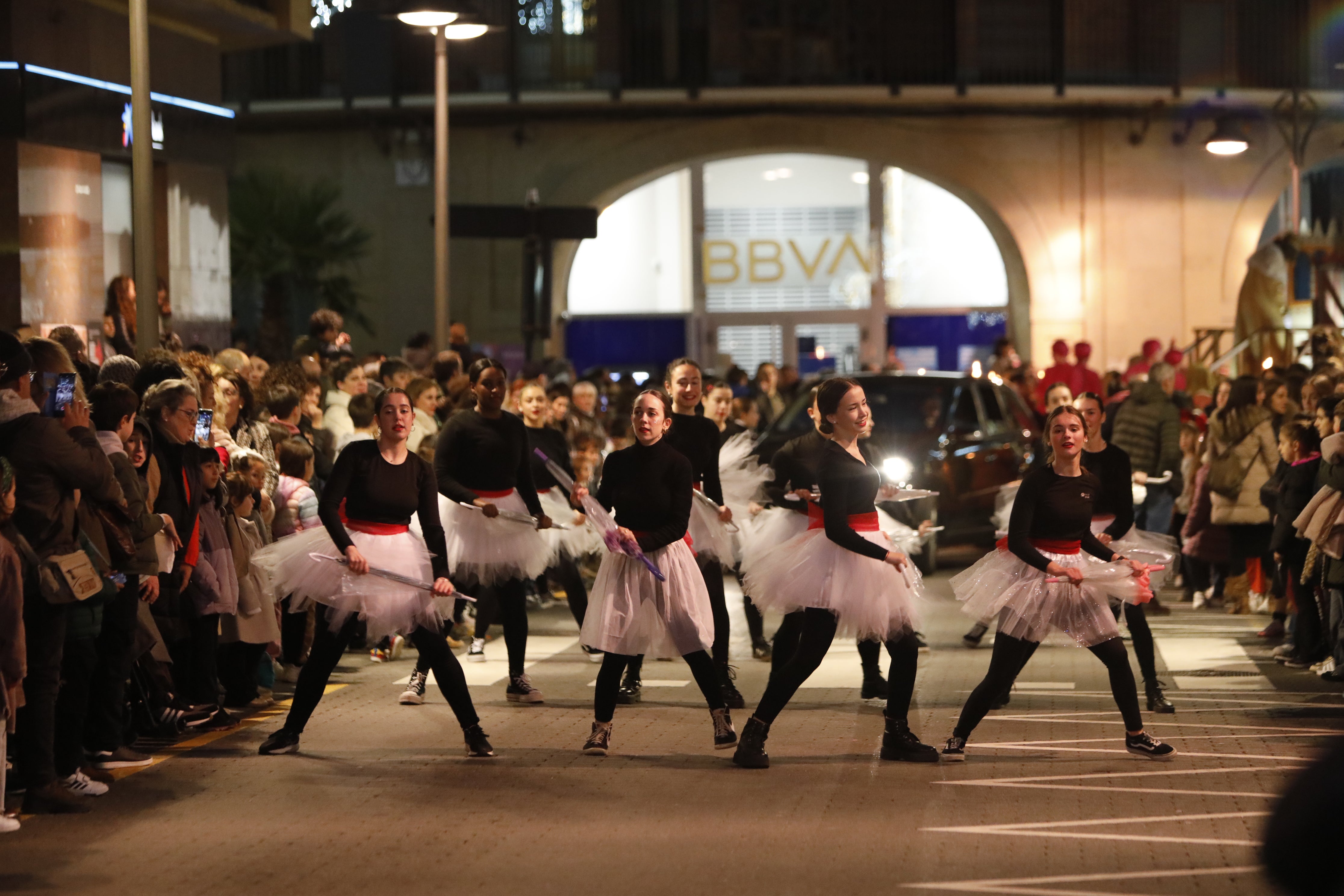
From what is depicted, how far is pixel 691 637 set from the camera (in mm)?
8828

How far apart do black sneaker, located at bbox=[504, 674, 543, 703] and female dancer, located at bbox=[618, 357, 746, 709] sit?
502 mm

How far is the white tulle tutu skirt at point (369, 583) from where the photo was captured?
28.9 feet

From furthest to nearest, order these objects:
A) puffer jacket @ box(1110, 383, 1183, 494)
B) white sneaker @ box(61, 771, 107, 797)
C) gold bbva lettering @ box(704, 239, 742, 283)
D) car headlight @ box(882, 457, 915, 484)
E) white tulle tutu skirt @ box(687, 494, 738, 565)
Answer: gold bbva lettering @ box(704, 239, 742, 283) → car headlight @ box(882, 457, 915, 484) → puffer jacket @ box(1110, 383, 1183, 494) → white tulle tutu skirt @ box(687, 494, 738, 565) → white sneaker @ box(61, 771, 107, 797)

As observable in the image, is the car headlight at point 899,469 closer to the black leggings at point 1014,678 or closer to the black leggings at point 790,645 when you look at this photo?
the black leggings at point 790,645

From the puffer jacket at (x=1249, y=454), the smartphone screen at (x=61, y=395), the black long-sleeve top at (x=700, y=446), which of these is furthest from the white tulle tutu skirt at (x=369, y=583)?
the puffer jacket at (x=1249, y=454)

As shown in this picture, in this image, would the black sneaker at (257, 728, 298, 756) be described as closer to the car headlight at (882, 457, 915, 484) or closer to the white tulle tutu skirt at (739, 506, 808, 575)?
the white tulle tutu skirt at (739, 506, 808, 575)

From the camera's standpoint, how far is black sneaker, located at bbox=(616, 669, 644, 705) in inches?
415

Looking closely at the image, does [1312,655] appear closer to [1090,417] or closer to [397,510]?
[1090,417]

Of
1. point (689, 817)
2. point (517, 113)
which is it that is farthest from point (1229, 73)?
point (689, 817)

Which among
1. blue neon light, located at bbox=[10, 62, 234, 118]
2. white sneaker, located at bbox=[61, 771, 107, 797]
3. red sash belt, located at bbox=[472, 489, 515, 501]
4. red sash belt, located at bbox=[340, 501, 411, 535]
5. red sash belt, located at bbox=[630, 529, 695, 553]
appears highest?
blue neon light, located at bbox=[10, 62, 234, 118]

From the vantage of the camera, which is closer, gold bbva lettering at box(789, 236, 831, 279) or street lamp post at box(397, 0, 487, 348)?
street lamp post at box(397, 0, 487, 348)

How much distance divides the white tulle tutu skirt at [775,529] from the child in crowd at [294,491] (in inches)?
106

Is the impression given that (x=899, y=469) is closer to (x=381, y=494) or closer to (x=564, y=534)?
(x=564, y=534)

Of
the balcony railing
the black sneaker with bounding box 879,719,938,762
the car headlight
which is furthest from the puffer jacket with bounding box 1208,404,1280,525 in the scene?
the balcony railing
